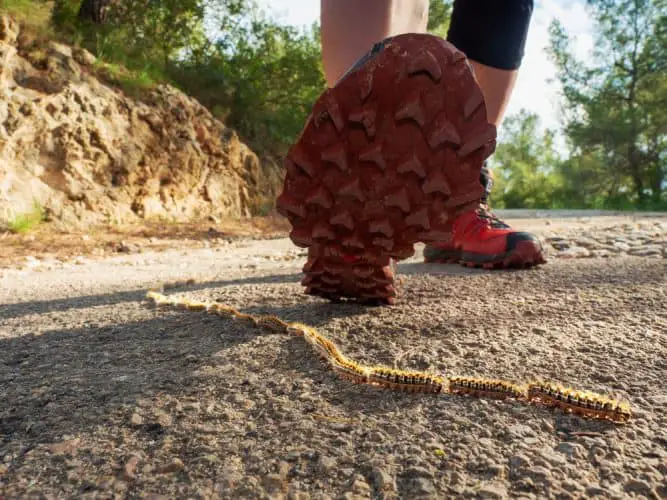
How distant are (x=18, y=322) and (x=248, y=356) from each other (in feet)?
2.68

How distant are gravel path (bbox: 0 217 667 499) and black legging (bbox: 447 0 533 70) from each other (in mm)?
794

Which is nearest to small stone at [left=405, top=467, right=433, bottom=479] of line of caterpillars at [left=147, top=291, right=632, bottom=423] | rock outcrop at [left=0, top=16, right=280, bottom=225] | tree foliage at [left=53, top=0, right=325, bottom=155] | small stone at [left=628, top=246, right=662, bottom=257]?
line of caterpillars at [left=147, top=291, right=632, bottom=423]

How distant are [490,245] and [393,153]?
117 centimetres

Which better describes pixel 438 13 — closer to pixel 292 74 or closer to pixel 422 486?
pixel 292 74

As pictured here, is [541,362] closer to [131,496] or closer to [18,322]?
[131,496]

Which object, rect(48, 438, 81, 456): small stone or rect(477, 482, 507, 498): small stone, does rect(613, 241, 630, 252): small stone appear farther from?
rect(48, 438, 81, 456): small stone

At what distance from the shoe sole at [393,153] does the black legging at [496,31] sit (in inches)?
33.6

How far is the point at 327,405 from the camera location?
0.81 m

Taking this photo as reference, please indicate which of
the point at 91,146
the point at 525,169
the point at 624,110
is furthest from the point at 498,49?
the point at 525,169

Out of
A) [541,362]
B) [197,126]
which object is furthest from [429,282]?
[197,126]

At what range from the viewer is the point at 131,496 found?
595 millimetres

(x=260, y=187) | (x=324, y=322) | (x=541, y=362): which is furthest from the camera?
(x=260, y=187)

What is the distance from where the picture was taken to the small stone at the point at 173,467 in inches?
25.3

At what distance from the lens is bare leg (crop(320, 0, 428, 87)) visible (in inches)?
53.1
